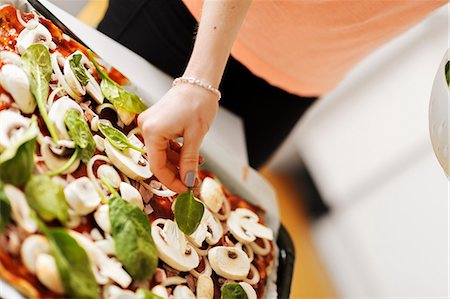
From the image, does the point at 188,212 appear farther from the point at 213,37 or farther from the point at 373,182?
the point at 373,182

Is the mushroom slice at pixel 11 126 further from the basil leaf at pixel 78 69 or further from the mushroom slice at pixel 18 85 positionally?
the basil leaf at pixel 78 69

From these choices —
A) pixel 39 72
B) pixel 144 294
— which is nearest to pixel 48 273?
pixel 144 294

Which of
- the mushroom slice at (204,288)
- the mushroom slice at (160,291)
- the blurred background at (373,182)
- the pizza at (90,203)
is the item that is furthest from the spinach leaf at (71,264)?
the blurred background at (373,182)

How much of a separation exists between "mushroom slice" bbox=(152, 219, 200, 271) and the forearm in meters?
0.22

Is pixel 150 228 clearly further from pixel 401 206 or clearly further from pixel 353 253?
pixel 353 253

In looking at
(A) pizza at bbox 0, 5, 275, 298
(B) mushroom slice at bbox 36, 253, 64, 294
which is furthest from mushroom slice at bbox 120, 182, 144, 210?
(B) mushroom slice at bbox 36, 253, 64, 294

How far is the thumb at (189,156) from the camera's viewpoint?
2.63ft

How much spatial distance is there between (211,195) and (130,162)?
0.17 m

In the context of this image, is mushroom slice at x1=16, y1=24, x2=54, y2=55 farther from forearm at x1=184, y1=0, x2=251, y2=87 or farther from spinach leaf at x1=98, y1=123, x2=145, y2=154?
forearm at x1=184, y1=0, x2=251, y2=87

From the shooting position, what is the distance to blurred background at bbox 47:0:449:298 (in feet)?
5.60

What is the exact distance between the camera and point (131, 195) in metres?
0.88

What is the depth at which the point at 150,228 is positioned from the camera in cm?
85

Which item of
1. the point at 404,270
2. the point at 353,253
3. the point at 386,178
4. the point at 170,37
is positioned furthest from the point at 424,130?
the point at 170,37

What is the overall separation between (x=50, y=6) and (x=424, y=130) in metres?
1.11
